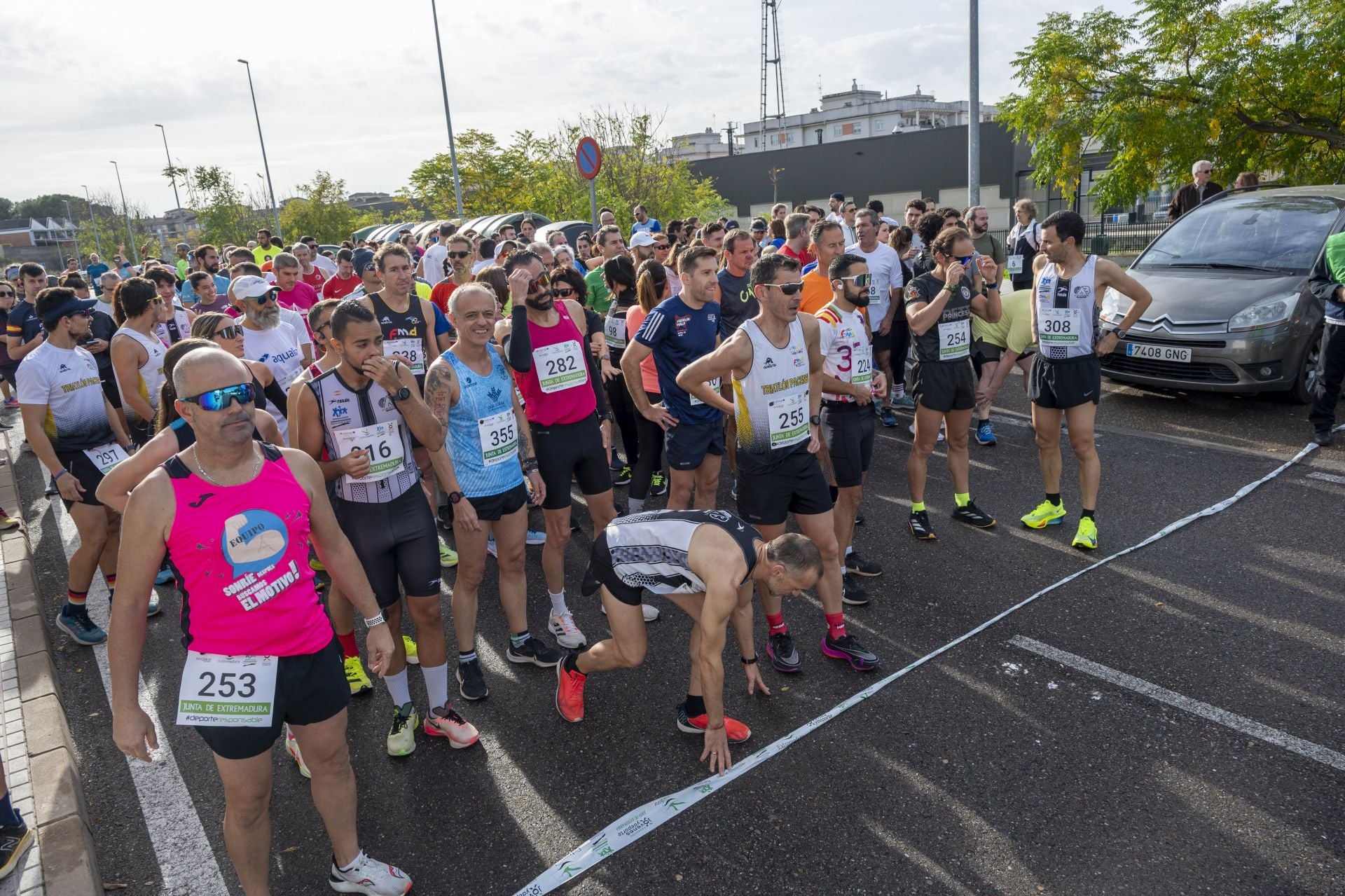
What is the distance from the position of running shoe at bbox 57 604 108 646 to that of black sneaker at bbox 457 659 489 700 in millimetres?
2711

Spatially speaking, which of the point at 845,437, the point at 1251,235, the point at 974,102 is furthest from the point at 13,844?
the point at 974,102

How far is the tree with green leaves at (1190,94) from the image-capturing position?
14.1 metres

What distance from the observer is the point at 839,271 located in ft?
17.4

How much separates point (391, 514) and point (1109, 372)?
769 centimetres

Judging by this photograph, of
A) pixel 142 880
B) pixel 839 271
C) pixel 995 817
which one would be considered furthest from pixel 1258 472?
pixel 142 880

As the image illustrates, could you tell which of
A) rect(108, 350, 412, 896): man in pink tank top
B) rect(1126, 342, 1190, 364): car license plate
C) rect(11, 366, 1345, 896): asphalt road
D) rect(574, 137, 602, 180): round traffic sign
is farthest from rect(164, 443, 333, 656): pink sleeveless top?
rect(574, 137, 602, 180): round traffic sign

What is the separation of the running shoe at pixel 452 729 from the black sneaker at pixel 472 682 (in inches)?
10.8

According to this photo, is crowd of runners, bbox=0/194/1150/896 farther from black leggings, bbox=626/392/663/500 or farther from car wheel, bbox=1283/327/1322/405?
car wheel, bbox=1283/327/1322/405

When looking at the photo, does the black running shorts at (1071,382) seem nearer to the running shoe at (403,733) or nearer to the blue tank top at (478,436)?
the blue tank top at (478,436)

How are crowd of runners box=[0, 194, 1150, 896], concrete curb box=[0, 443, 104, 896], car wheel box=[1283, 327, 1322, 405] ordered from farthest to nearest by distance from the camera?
car wheel box=[1283, 327, 1322, 405] < concrete curb box=[0, 443, 104, 896] < crowd of runners box=[0, 194, 1150, 896]

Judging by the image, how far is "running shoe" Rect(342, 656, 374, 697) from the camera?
15.3 feet

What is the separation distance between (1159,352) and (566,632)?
6.54 metres

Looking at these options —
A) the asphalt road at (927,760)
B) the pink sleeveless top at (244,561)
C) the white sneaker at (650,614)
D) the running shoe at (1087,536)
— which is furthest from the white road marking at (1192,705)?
the pink sleeveless top at (244,561)

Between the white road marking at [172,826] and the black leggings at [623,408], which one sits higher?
the black leggings at [623,408]
